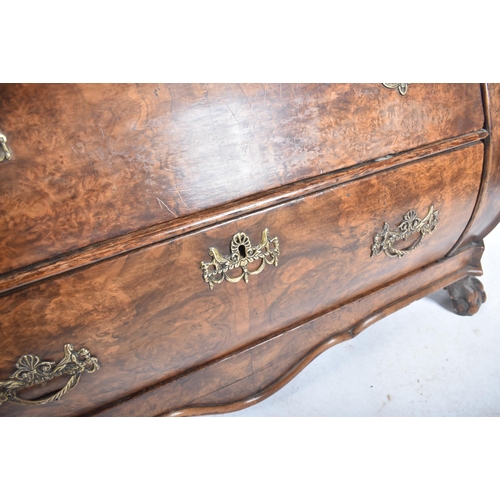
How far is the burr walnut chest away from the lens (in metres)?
0.58

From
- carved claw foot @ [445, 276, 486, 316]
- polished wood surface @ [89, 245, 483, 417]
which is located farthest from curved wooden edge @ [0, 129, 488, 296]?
carved claw foot @ [445, 276, 486, 316]

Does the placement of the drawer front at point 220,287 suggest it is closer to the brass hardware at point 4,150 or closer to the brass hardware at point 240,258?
the brass hardware at point 240,258

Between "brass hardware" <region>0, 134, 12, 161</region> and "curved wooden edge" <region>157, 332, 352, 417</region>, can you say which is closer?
"brass hardware" <region>0, 134, 12, 161</region>

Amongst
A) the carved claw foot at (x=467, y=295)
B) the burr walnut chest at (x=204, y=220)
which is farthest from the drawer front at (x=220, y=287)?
the carved claw foot at (x=467, y=295)

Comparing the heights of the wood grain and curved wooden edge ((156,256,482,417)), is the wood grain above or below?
above

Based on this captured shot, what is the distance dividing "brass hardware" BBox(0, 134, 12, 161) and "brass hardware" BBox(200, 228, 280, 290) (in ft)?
1.00

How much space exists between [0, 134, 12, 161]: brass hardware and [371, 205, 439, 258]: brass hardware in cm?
65

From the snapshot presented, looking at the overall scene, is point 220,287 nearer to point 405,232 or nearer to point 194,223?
point 194,223

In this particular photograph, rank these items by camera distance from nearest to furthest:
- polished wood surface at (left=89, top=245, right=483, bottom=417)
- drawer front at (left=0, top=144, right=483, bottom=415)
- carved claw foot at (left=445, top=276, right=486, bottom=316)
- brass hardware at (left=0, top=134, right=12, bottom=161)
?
brass hardware at (left=0, top=134, right=12, bottom=161) → drawer front at (left=0, top=144, right=483, bottom=415) → polished wood surface at (left=89, top=245, right=483, bottom=417) → carved claw foot at (left=445, top=276, right=486, bottom=316)

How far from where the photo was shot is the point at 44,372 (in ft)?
2.23

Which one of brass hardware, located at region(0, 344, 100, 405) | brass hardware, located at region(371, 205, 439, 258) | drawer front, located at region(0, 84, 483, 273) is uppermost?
drawer front, located at region(0, 84, 483, 273)

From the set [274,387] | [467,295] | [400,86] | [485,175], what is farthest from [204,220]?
[467,295]

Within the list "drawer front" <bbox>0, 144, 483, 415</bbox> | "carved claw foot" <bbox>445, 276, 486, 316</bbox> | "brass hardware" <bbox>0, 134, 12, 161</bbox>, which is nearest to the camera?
"brass hardware" <bbox>0, 134, 12, 161</bbox>

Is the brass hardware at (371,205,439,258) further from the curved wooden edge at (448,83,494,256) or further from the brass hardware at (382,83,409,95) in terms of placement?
the brass hardware at (382,83,409,95)
